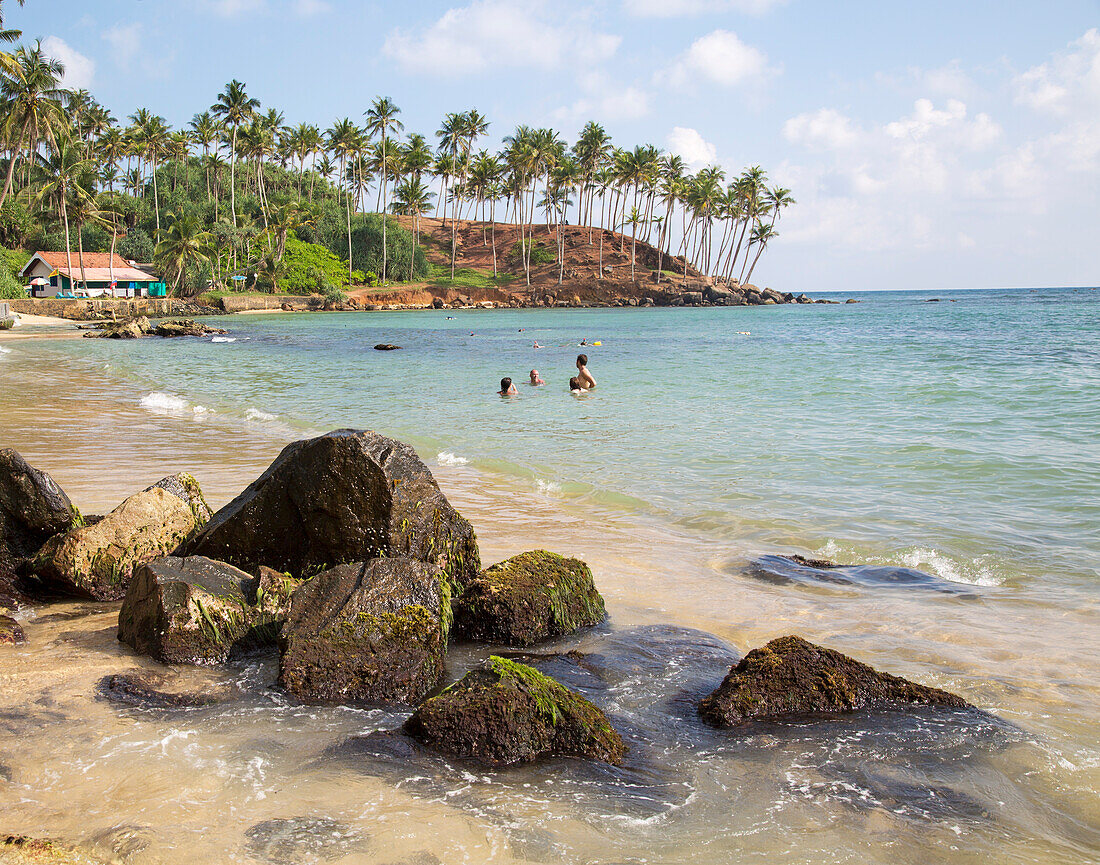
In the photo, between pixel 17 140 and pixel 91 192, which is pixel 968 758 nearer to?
pixel 17 140

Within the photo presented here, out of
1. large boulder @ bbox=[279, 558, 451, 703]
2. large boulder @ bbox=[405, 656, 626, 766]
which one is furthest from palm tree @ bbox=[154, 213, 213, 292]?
large boulder @ bbox=[405, 656, 626, 766]

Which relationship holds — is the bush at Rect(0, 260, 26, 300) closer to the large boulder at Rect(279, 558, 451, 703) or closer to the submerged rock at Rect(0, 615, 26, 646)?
the submerged rock at Rect(0, 615, 26, 646)

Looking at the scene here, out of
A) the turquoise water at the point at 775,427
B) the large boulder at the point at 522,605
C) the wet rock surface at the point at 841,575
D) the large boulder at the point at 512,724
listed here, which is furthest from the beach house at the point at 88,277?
the large boulder at the point at 512,724

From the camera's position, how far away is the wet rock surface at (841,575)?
6.41m

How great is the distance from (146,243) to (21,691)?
83848 millimetres

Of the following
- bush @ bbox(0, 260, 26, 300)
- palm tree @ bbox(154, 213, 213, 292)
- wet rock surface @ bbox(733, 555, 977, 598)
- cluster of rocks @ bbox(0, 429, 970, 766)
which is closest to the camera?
cluster of rocks @ bbox(0, 429, 970, 766)

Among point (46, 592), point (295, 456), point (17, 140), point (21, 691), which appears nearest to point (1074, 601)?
point (295, 456)

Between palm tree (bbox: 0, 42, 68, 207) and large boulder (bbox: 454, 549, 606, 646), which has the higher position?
palm tree (bbox: 0, 42, 68, 207)

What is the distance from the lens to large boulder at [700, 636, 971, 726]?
3.99m

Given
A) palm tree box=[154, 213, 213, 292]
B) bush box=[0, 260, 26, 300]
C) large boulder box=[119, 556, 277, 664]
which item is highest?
palm tree box=[154, 213, 213, 292]

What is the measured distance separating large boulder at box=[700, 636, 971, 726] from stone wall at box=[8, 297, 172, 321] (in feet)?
187

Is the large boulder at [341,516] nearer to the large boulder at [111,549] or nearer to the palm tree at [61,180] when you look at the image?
the large boulder at [111,549]

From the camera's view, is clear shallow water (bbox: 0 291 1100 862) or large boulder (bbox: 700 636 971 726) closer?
clear shallow water (bbox: 0 291 1100 862)

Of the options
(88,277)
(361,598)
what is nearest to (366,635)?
(361,598)
